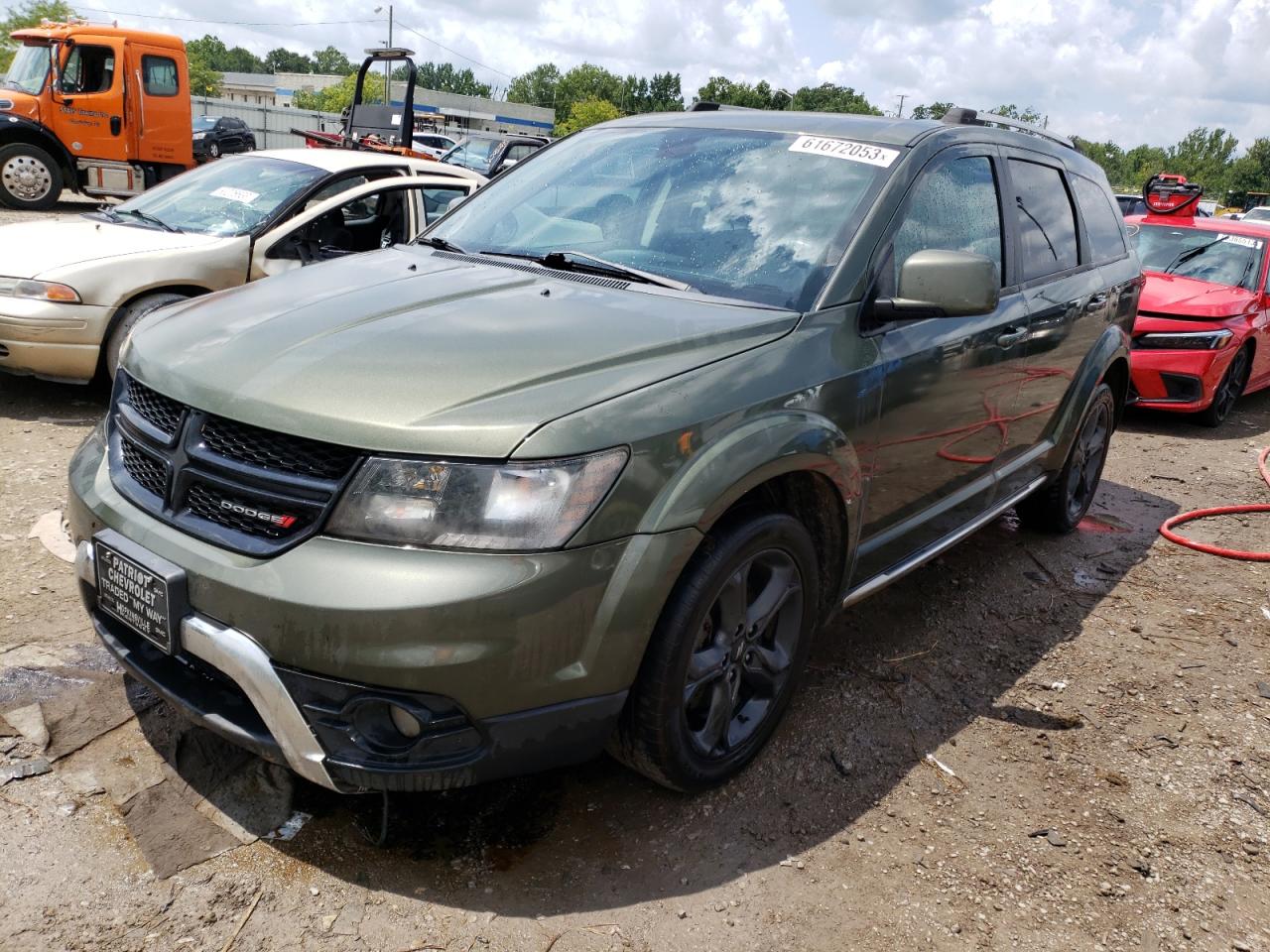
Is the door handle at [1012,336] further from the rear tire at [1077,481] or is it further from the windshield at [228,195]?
the windshield at [228,195]

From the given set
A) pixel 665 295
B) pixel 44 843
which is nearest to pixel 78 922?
pixel 44 843

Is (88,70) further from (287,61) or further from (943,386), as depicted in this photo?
(287,61)

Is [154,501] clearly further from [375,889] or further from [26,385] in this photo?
[26,385]

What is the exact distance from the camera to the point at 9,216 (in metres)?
14.6

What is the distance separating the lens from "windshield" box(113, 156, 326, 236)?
252 inches

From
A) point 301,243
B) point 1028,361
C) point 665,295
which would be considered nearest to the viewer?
point 665,295

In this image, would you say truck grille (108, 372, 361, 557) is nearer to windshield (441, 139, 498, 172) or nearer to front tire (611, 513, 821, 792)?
front tire (611, 513, 821, 792)

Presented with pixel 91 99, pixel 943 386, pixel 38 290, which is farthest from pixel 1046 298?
pixel 91 99

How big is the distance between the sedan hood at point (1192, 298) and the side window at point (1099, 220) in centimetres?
313

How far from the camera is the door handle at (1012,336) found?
3713 mm

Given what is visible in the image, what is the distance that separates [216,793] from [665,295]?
1.78 m

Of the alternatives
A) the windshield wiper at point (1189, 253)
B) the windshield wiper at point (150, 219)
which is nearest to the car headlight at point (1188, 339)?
the windshield wiper at point (1189, 253)

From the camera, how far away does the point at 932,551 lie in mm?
3688

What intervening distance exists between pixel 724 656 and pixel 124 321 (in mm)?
4545
